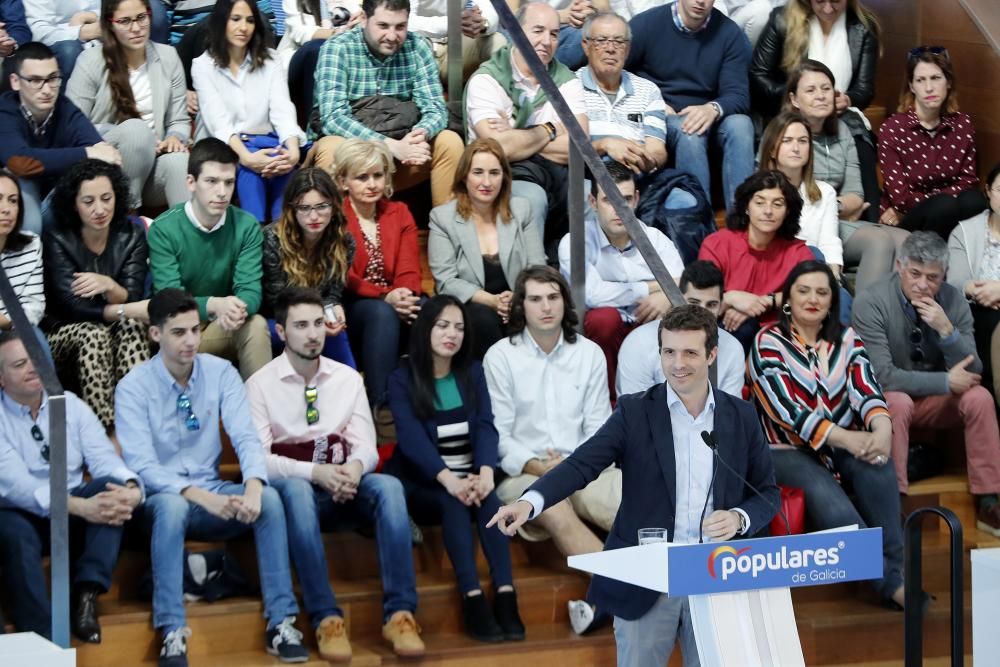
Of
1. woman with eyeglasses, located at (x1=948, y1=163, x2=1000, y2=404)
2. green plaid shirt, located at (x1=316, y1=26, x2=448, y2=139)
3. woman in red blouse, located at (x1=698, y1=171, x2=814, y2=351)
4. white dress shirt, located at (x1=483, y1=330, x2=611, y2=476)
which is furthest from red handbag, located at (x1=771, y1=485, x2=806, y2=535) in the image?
green plaid shirt, located at (x1=316, y1=26, x2=448, y2=139)

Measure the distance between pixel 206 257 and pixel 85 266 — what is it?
1.30ft

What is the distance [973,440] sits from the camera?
236 inches

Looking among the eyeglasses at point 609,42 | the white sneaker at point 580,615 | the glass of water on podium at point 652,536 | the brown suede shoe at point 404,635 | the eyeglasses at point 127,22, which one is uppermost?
the eyeglasses at point 127,22

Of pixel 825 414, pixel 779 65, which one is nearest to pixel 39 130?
pixel 825 414

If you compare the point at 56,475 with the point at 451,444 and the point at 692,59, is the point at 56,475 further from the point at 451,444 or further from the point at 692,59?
the point at 692,59

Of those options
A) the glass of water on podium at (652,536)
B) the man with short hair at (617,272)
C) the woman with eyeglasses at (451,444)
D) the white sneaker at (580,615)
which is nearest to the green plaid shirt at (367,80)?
the man with short hair at (617,272)

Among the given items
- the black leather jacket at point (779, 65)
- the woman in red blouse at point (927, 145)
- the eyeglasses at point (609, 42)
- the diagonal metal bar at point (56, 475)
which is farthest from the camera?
the black leather jacket at point (779, 65)

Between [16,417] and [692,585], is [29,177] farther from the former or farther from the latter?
[692,585]

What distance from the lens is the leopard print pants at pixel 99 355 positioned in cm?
547

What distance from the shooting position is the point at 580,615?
17.5 feet

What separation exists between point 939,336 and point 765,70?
163 cm

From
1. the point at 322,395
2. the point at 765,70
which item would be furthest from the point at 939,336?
the point at 322,395

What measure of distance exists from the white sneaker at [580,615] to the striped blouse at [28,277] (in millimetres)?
1940

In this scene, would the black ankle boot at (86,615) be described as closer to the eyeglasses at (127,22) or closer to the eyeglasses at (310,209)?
the eyeglasses at (310,209)
